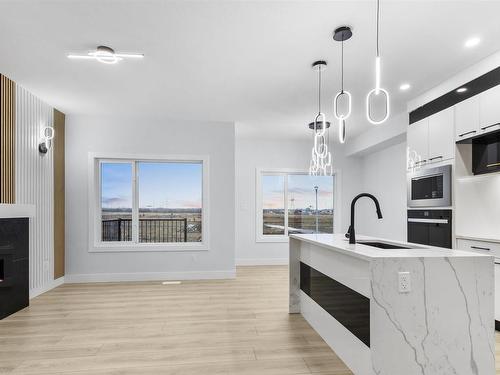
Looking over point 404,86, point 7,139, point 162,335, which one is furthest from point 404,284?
point 7,139

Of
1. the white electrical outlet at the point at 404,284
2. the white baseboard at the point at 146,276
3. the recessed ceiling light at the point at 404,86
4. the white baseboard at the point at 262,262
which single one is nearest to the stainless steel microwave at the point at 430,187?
the recessed ceiling light at the point at 404,86

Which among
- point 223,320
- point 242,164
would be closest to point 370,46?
point 223,320

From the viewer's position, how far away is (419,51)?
301 centimetres

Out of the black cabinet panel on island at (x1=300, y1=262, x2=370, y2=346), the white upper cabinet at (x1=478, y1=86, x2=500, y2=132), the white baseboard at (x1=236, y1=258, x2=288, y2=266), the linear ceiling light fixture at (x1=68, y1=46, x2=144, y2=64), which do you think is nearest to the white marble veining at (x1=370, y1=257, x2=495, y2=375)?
the black cabinet panel on island at (x1=300, y1=262, x2=370, y2=346)

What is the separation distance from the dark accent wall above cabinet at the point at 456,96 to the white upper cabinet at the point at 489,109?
0.21 feet

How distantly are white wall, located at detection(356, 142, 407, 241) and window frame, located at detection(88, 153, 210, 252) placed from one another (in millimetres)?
3360

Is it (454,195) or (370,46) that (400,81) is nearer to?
(370,46)

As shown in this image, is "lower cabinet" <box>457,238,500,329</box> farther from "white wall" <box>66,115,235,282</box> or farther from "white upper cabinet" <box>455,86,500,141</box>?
"white wall" <box>66,115,235,282</box>

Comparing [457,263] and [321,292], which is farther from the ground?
[457,263]

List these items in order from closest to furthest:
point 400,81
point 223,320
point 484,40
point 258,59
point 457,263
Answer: point 457,263
point 484,40
point 258,59
point 223,320
point 400,81

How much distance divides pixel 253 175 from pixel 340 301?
15.0 ft

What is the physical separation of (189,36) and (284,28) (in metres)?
0.81

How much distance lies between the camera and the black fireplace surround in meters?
3.52

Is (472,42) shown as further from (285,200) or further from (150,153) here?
(285,200)
